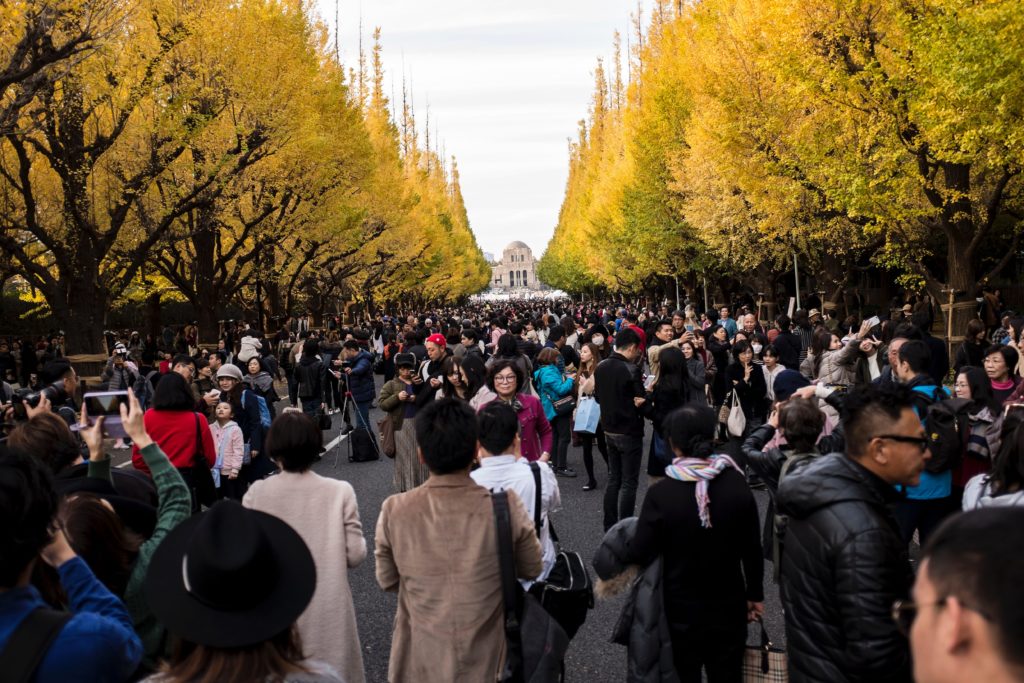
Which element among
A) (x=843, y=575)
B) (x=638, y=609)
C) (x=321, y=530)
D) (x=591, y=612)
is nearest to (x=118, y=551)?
(x=321, y=530)

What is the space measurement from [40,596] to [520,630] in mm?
1494

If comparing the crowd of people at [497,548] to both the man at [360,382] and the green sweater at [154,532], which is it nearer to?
the green sweater at [154,532]

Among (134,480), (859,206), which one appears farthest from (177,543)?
(859,206)

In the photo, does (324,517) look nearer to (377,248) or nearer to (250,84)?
(250,84)

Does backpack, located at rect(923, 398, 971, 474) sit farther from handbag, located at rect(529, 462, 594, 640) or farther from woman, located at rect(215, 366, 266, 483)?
woman, located at rect(215, 366, 266, 483)

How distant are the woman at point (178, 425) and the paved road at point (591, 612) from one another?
132 centimetres

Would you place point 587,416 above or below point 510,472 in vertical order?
below

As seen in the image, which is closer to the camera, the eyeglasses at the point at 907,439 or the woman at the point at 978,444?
the eyeglasses at the point at 907,439

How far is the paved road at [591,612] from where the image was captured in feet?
15.4

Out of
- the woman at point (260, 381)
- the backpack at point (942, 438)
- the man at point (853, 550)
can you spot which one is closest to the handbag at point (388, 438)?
the woman at point (260, 381)

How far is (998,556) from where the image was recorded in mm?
1299

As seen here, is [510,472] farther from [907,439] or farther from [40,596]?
[40,596]

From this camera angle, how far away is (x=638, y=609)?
3289 millimetres

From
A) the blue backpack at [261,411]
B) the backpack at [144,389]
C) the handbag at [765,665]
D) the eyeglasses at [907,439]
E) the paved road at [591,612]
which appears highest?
the eyeglasses at [907,439]
